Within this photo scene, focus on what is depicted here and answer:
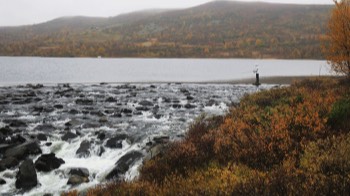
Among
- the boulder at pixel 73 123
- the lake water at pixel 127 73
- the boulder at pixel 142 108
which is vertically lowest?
the lake water at pixel 127 73

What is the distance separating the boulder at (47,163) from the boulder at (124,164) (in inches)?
86.6

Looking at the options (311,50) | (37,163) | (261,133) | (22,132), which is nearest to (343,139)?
(261,133)

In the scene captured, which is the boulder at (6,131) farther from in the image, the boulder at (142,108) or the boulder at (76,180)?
the boulder at (142,108)

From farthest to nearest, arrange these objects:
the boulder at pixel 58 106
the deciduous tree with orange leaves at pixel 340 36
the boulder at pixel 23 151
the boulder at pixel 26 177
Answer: the boulder at pixel 58 106, the deciduous tree with orange leaves at pixel 340 36, the boulder at pixel 23 151, the boulder at pixel 26 177

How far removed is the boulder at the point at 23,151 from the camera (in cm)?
1359

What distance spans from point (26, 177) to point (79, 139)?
546 cm

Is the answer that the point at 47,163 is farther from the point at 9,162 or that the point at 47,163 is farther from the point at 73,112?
the point at 73,112

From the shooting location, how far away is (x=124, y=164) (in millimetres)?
12570

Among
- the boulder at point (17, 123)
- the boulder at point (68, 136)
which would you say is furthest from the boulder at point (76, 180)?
the boulder at point (17, 123)

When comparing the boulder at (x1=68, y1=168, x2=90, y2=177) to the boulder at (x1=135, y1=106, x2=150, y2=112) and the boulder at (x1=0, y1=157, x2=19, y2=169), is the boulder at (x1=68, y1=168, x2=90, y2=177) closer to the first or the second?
Answer: the boulder at (x1=0, y1=157, x2=19, y2=169)

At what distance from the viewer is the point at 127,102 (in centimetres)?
3058

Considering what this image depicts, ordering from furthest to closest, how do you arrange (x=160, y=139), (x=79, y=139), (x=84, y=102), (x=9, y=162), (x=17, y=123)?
1. (x=84, y=102)
2. (x=17, y=123)
3. (x=79, y=139)
4. (x=160, y=139)
5. (x=9, y=162)

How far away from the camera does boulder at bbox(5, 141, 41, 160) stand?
13.6 metres

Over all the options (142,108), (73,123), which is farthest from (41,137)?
(142,108)
